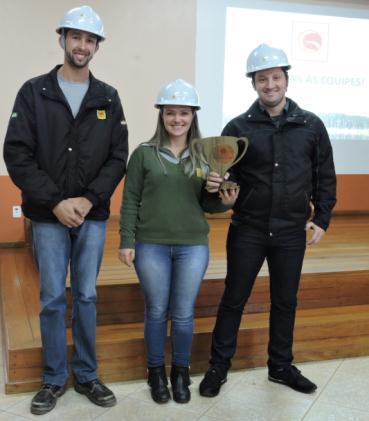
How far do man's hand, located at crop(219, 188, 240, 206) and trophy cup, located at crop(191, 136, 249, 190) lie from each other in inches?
0.7

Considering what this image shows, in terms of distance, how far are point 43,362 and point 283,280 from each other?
112 cm

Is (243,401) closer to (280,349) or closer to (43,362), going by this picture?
(280,349)

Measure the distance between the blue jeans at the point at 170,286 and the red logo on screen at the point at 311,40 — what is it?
3276 mm

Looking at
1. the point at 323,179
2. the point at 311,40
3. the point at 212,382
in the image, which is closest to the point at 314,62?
the point at 311,40

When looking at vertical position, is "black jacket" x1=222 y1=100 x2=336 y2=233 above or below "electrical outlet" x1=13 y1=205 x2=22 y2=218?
above

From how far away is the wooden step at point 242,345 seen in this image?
2252mm

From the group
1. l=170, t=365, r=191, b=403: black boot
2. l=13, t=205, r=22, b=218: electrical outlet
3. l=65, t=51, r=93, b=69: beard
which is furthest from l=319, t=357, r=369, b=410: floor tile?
l=13, t=205, r=22, b=218: electrical outlet

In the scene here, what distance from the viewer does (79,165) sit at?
198 centimetres

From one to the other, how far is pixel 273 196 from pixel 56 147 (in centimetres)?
89

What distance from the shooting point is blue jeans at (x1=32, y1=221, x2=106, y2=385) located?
1998mm

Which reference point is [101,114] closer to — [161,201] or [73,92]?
[73,92]

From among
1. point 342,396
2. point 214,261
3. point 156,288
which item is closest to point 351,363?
point 342,396

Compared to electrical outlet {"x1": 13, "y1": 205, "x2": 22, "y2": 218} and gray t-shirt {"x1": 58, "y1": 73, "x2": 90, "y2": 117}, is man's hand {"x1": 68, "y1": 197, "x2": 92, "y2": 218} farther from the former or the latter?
electrical outlet {"x1": 13, "y1": 205, "x2": 22, "y2": 218}

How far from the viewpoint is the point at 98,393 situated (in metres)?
2.15
